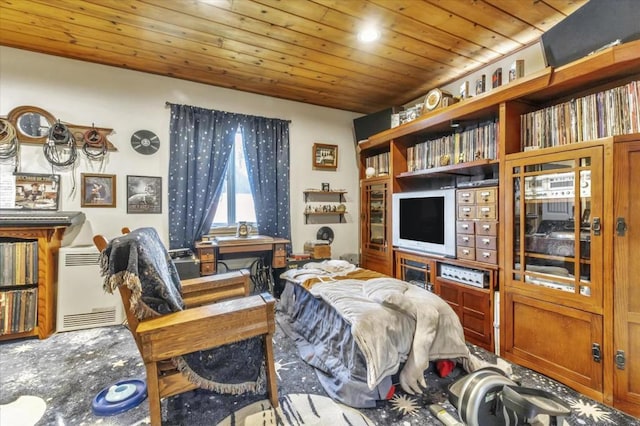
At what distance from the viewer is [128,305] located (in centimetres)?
129

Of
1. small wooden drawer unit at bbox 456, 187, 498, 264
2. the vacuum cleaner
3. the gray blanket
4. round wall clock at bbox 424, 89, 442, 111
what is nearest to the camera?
the vacuum cleaner

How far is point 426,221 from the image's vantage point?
2883 mm

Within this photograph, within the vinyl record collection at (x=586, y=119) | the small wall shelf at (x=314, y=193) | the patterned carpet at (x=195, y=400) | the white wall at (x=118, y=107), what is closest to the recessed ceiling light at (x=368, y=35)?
the vinyl record collection at (x=586, y=119)

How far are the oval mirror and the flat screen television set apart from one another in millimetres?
3645

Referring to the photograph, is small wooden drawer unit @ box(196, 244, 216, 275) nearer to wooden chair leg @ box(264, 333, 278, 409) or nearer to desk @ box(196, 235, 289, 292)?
desk @ box(196, 235, 289, 292)

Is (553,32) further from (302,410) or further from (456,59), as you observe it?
(302,410)

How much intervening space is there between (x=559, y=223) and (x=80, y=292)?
4.01 m

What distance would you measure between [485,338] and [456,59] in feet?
8.52

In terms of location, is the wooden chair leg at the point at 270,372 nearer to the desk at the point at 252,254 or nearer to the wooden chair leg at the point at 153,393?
the wooden chair leg at the point at 153,393

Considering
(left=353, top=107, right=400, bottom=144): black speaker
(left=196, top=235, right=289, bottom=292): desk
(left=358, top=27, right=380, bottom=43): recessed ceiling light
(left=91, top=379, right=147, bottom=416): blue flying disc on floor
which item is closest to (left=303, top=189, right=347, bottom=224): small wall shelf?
(left=196, top=235, right=289, bottom=292): desk

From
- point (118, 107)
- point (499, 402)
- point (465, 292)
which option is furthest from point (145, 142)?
point (499, 402)

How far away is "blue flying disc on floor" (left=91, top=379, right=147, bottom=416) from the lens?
5.17ft

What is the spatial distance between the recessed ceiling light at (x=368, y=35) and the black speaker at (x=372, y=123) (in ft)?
3.89

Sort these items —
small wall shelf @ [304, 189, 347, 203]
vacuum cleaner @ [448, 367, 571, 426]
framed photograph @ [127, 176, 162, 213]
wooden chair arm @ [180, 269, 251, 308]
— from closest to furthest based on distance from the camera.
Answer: vacuum cleaner @ [448, 367, 571, 426], wooden chair arm @ [180, 269, 251, 308], framed photograph @ [127, 176, 162, 213], small wall shelf @ [304, 189, 347, 203]
